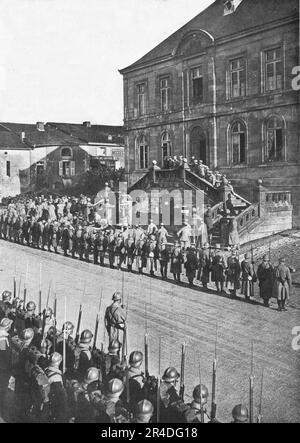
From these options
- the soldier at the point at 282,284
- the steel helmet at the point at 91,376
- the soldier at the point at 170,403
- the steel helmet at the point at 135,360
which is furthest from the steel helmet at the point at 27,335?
the soldier at the point at 282,284

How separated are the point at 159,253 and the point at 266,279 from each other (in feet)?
10.4

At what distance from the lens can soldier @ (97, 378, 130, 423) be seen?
15.3ft

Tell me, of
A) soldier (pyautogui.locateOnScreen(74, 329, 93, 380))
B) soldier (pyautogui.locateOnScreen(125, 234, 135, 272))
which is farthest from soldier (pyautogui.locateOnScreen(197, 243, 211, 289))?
soldier (pyautogui.locateOnScreen(74, 329, 93, 380))

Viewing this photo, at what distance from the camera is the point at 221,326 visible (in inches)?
286

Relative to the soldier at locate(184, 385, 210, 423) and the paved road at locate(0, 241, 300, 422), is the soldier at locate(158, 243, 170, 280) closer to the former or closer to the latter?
the paved road at locate(0, 241, 300, 422)

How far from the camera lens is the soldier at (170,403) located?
184 inches

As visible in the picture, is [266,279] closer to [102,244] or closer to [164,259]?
[164,259]

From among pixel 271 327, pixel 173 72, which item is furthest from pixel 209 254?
pixel 173 72

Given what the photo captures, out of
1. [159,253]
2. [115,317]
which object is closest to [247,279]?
[159,253]

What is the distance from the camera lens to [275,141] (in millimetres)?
10508

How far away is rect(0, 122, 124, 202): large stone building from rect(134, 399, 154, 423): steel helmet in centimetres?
812

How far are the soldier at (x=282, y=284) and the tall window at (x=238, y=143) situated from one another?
4.62 metres

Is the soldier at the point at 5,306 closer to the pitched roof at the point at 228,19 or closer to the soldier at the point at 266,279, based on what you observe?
the soldier at the point at 266,279
